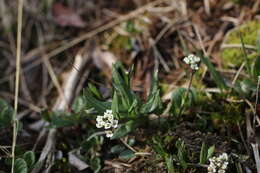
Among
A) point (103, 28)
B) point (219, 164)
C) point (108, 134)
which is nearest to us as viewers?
point (219, 164)

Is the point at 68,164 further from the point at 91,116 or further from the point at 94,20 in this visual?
the point at 94,20

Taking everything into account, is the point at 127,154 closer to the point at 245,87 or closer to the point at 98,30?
the point at 245,87

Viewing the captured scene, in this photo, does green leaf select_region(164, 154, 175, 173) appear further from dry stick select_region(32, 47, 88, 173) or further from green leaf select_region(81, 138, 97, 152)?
dry stick select_region(32, 47, 88, 173)

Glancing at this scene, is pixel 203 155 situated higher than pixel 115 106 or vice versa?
pixel 115 106

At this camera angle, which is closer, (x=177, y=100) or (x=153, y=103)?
(x=153, y=103)

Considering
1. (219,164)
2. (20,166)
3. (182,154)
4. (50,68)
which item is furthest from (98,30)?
(219,164)

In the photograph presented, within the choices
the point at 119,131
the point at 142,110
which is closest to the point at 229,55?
the point at 142,110

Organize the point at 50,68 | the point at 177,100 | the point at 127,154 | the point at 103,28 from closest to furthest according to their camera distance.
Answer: the point at 127,154
the point at 177,100
the point at 50,68
the point at 103,28
